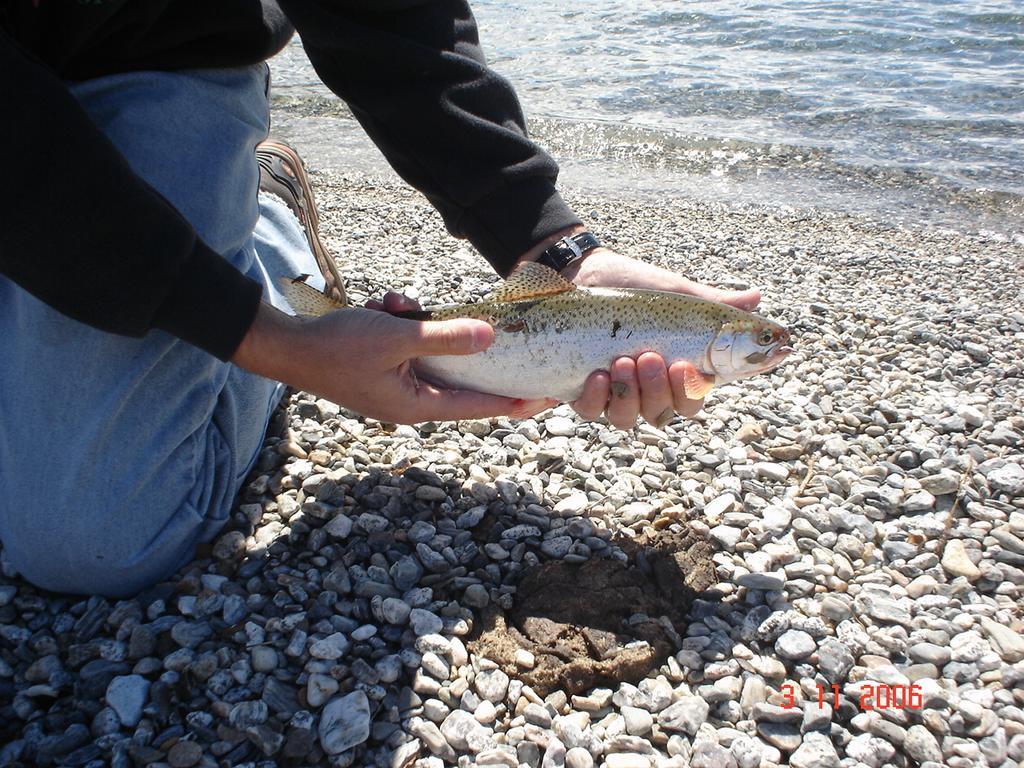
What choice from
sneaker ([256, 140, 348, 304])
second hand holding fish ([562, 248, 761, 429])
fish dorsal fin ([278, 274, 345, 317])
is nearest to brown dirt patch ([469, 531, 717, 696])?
second hand holding fish ([562, 248, 761, 429])

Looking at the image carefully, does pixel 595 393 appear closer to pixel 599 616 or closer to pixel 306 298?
pixel 599 616

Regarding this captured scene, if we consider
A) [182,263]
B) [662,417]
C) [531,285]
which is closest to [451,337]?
[531,285]

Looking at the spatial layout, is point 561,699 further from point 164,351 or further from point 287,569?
point 164,351

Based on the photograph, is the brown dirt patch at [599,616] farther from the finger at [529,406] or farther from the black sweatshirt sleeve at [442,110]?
the black sweatshirt sleeve at [442,110]

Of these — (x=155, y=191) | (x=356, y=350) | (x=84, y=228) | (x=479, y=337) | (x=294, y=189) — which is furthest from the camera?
(x=294, y=189)

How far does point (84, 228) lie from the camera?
2395mm

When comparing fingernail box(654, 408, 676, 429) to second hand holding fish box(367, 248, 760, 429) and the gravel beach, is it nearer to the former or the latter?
second hand holding fish box(367, 248, 760, 429)

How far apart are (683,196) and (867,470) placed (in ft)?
24.9

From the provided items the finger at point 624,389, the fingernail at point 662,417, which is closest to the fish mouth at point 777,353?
the fingernail at point 662,417

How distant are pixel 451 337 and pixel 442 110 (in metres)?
1.31

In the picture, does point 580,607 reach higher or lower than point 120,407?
lower

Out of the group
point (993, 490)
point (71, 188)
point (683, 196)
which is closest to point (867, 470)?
point (993, 490)

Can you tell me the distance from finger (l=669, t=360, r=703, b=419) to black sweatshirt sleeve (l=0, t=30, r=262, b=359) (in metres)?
1.71
